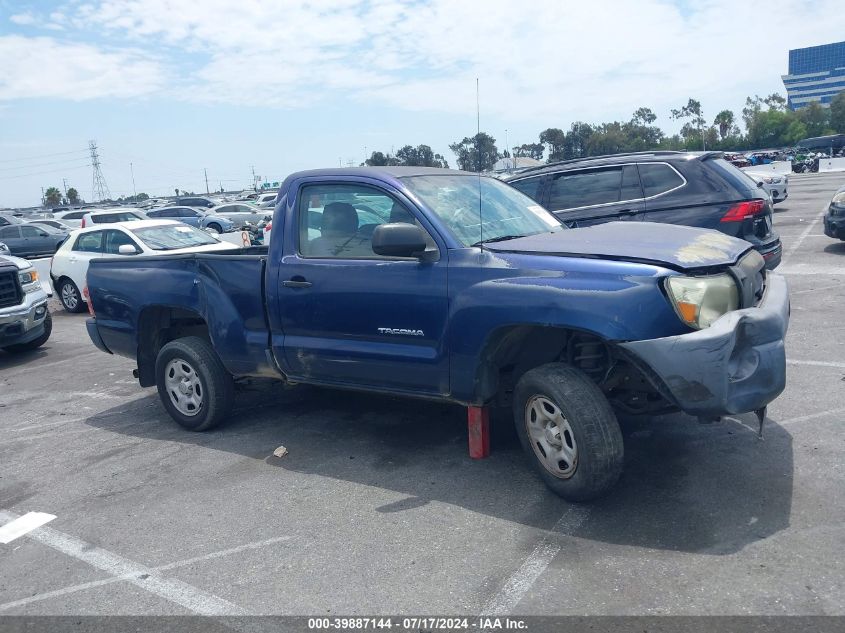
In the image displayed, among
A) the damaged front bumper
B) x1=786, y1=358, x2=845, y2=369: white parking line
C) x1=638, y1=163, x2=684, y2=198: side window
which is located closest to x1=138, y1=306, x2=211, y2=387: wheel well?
the damaged front bumper

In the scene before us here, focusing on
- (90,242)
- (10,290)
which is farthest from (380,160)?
(90,242)

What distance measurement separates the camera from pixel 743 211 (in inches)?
317

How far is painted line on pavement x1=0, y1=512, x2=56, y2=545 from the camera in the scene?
4539mm

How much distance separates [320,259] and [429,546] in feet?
6.97

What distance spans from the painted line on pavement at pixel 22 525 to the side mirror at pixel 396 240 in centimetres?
264

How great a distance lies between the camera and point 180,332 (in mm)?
6668

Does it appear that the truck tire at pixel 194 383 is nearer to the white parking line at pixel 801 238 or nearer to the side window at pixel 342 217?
the side window at pixel 342 217

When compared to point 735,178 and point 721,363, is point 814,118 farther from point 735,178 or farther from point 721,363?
point 721,363

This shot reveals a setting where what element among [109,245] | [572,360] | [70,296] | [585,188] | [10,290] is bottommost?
[70,296]

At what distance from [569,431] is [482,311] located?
827 millimetres

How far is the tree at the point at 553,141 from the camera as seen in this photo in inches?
390

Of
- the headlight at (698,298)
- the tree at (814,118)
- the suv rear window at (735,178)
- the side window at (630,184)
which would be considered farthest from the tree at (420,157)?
the tree at (814,118)

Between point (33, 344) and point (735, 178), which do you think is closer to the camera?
point (735, 178)

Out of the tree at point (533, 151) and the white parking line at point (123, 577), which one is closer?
the white parking line at point (123, 577)
